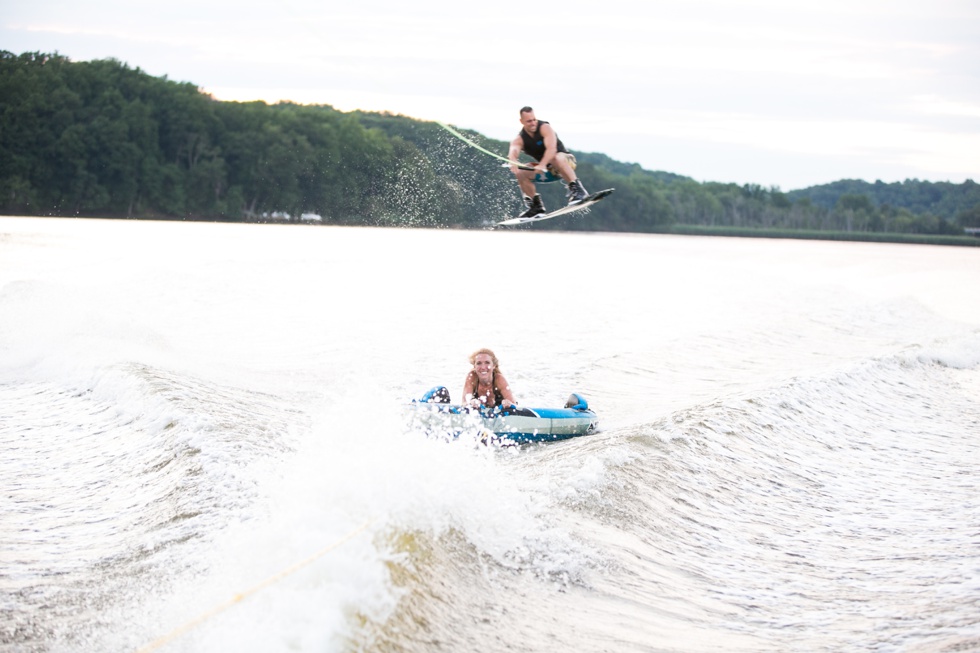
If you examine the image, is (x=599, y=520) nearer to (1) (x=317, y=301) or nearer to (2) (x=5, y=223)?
(1) (x=317, y=301)

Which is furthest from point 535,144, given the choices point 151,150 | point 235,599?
point 151,150

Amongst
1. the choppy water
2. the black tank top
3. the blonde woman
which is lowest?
the choppy water

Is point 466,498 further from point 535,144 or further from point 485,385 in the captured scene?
point 535,144

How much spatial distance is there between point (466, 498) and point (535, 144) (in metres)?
6.26

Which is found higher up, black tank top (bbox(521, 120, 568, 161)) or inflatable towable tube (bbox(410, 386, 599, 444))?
black tank top (bbox(521, 120, 568, 161))

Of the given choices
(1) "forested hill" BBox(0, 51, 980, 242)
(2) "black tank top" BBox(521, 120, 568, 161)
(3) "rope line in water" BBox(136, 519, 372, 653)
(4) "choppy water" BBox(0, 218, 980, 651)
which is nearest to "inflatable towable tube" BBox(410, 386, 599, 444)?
(4) "choppy water" BBox(0, 218, 980, 651)

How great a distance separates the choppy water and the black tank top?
391 centimetres

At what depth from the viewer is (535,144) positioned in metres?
13.0

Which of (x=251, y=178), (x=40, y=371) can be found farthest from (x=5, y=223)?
(x=40, y=371)

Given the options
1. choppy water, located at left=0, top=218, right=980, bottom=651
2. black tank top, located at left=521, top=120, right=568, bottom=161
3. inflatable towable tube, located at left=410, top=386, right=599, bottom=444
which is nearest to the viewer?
choppy water, located at left=0, top=218, right=980, bottom=651

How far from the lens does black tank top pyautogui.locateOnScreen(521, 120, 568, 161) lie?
12.9 metres

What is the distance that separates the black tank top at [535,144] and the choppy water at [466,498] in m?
3.91

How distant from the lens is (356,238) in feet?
239

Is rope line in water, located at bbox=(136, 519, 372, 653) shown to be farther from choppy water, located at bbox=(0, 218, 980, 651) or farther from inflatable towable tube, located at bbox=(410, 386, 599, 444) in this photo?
inflatable towable tube, located at bbox=(410, 386, 599, 444)
